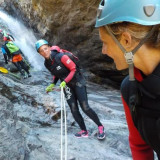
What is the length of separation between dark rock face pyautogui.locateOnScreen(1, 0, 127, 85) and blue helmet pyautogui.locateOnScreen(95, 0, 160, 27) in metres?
8.36

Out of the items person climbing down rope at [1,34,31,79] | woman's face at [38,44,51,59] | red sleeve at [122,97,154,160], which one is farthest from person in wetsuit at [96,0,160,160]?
person climbing down rope at [1,34,31,79]

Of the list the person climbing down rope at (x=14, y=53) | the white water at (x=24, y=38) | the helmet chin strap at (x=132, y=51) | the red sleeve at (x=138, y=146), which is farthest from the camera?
the white water at (x=24, y=38)

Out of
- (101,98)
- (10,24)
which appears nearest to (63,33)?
(101,98)

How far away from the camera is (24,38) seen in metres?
15.6

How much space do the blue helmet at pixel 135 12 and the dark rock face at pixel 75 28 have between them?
8.36m

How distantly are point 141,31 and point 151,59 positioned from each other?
166 mm

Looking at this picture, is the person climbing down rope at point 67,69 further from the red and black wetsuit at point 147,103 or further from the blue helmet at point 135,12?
the blue helmet at point 135,12

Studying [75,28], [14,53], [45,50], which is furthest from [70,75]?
[14,53]

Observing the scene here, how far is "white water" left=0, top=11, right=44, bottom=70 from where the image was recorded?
14.4 m

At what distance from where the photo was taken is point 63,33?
37.6 feet

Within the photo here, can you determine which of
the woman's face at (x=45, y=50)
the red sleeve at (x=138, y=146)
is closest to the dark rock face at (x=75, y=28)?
the woman's face at (x=45, y=50)

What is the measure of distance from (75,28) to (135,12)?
978 centimetres

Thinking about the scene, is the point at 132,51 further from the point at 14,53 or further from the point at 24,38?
the point at 24,38

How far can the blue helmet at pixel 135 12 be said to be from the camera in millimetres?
1200
